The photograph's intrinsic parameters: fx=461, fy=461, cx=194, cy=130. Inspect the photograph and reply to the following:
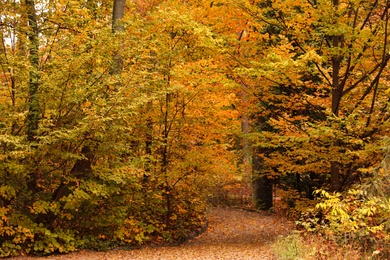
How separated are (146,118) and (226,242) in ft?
14.1

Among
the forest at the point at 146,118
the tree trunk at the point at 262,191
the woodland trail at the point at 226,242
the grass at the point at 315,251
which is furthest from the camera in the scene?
the tree trunk at the point at 262,191

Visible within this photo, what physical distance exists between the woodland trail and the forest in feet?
2.41

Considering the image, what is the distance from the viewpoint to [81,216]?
11.4 m

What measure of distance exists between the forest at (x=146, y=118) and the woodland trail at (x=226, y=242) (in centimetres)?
73

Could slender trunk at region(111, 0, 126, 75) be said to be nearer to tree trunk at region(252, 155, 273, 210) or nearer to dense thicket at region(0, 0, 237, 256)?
dense thicket at region(0, 0, 237, 256)

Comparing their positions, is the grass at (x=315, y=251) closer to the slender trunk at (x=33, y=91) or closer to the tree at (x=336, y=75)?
the tree at (x=336, y=75)

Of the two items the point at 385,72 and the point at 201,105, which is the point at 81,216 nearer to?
the point at 201,105

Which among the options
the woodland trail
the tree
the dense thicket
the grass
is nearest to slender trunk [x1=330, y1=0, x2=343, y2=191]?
the tree

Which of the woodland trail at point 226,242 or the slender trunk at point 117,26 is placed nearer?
the woodland trail at point 226,242

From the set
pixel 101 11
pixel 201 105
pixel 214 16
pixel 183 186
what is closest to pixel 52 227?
pixel 183 186

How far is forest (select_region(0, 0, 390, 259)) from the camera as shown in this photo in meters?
9.87

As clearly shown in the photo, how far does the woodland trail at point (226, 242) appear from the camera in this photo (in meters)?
10.1

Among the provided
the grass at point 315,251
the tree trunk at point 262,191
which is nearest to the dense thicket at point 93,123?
the grass at point 315,251

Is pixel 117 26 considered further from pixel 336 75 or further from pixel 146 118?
pixel 336 75
